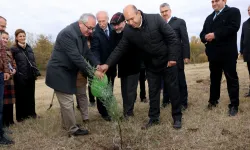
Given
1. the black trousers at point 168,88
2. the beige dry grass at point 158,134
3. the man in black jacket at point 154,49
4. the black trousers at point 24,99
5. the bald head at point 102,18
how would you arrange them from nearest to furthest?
1. the beige dry grass at point 158,134
2. the man in black jacket at point 154,49
3. the black trousers at point 168,88
4. the bald head at point 102,18
5. the black trousers at point 24,99

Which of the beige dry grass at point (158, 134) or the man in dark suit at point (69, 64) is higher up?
the man in dark suit at point (69, 64)

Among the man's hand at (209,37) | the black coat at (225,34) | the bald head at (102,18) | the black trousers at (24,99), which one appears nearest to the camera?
the black coat at (225,34)

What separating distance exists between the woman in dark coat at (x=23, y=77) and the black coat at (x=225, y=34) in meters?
4.08

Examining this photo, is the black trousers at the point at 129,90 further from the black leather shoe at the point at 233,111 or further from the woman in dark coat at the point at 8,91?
the woman in dark coat at the point at 8,91

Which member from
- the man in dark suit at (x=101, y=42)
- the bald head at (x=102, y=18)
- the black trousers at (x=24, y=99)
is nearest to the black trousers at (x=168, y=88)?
the man in dark suit at (x=101, y=42)

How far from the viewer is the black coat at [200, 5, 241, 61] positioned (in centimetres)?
515

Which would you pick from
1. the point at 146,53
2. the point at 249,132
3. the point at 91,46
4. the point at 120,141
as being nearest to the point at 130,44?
the point at 146,53

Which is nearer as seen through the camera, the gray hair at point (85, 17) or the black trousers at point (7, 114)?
the gray hair at point (85, 17)

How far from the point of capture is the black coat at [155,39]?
182 inches

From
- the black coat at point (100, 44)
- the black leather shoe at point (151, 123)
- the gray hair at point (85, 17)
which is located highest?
the gray hair at point (85, 17)

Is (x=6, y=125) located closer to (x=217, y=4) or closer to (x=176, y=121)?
(x=176, y=121)

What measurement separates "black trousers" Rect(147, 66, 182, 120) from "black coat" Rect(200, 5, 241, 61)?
1.07m

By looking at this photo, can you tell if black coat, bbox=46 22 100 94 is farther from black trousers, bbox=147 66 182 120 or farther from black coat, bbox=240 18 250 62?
black coat, bbox=240 18 250 62

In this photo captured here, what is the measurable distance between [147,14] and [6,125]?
389 cm
